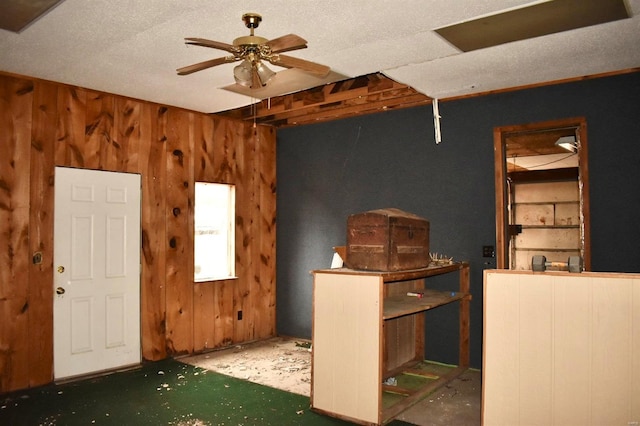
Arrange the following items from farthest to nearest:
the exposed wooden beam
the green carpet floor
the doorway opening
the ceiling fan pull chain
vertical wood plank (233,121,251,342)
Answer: the doorway opening, vertical wood plank (233,121,251,342), the ceiling fan pull chain, the exposed wooden beam, the green carpet floor

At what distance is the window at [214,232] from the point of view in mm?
5938

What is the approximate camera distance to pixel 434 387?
4203mm

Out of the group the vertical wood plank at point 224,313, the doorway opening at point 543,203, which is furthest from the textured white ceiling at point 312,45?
the doorway opening at point 543,203

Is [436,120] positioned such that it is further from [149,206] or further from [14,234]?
[14,234]

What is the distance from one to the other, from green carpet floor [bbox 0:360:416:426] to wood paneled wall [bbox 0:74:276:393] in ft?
1.31

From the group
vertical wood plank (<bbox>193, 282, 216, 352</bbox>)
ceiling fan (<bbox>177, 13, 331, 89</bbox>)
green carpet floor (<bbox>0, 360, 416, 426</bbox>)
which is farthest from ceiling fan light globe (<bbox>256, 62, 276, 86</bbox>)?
vertical wood plank (<bbox>193, 282, 216, 352</bbox>)

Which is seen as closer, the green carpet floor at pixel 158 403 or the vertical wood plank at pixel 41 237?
the green carpet floor at pixel 158 403

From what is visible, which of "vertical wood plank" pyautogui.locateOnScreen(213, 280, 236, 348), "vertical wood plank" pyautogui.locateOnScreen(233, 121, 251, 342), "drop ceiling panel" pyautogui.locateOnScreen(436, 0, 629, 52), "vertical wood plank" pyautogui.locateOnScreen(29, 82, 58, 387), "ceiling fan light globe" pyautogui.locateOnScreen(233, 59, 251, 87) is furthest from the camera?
"vertical wood plank" pyautogui.locateOnScreen(233, 121, 251, 342)

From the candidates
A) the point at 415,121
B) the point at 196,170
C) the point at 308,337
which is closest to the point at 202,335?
the point at 308,337

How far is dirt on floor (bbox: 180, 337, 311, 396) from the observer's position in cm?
458

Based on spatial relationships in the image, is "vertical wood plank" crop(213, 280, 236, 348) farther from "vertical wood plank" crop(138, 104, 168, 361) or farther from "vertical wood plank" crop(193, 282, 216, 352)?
"vertical wood plank" crop(138, 104, 168, 361)

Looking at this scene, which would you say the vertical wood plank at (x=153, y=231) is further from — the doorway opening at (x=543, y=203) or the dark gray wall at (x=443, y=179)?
the doorway opening at (x=543, y=203)

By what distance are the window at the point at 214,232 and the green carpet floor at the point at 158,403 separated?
1552 millimetres

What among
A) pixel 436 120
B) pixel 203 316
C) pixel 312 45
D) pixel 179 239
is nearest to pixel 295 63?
pixel 312 45
